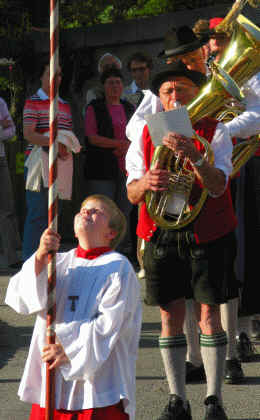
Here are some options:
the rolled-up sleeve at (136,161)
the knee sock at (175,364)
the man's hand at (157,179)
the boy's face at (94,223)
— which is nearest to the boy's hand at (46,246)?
the boy's face at (94,223)

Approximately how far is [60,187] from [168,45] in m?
3.54

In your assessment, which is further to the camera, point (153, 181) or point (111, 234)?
point (153, 181)

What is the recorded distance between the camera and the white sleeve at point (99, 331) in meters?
A: 3.61

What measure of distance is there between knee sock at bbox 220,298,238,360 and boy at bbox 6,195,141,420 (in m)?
1.51

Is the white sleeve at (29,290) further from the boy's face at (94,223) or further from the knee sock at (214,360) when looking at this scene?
the knee sock at (214,360)

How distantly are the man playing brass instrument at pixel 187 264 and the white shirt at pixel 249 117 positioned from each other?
77 cm

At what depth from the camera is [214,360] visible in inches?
176

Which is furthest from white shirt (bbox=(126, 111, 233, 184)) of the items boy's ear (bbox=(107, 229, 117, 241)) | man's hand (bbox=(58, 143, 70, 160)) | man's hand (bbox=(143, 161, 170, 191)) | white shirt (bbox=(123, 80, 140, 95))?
white shirt (bbox=(123, 80, 140, 95))

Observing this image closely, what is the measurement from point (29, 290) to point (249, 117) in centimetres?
211

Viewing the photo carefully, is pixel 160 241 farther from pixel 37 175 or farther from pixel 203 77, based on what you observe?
pixel 37 175

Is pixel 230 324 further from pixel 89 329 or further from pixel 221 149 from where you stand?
pixel 89 329

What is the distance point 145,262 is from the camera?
4.61 meters

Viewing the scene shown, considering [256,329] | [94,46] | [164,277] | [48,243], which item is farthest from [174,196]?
[94,46]

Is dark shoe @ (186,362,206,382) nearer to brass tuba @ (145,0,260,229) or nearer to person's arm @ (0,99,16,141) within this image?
brass tuba @ (145,0,260,229)
